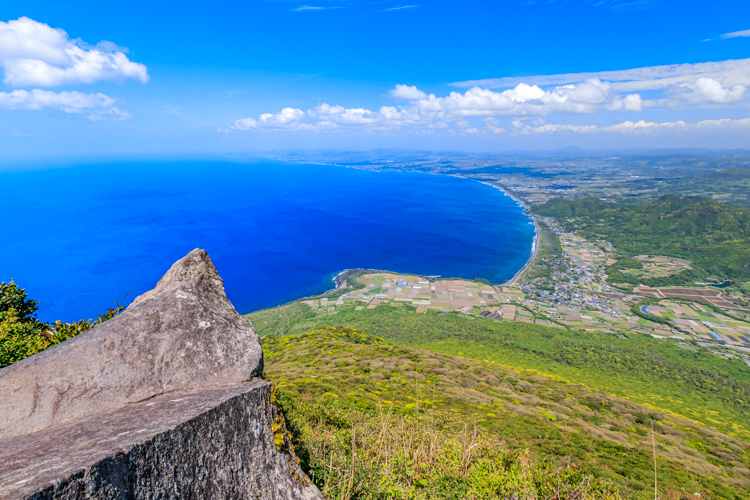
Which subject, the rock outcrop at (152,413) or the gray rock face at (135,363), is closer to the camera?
the rock outcrop at (152,413)

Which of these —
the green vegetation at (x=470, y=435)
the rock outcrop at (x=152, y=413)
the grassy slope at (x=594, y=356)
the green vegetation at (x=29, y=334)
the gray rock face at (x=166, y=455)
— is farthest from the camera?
the grassy slope at (x=594, y=356)

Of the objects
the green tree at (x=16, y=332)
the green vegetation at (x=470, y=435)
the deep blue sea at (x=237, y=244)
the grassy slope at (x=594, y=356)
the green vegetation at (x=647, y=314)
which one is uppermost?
the green tree at (x=16, y=332)

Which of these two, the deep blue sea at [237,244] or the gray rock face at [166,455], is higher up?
the gray rock face at [166,455]

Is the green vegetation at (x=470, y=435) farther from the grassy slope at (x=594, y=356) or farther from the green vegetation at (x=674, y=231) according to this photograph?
the green vegetation at (x=674, y=231)

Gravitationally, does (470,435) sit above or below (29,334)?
below

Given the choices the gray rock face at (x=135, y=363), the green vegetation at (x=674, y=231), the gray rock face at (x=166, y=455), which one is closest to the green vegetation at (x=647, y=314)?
the green vegetation at (x=674, y=231)

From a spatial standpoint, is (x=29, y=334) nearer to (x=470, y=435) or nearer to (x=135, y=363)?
(x=135, y=363)

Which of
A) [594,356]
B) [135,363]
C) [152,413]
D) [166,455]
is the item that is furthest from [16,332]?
[594,356]

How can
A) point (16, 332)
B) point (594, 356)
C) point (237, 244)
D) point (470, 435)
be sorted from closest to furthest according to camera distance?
1. point (16, 332)
2. point (470, 435)
3. point (594, 356)
4. point (237, 244)
